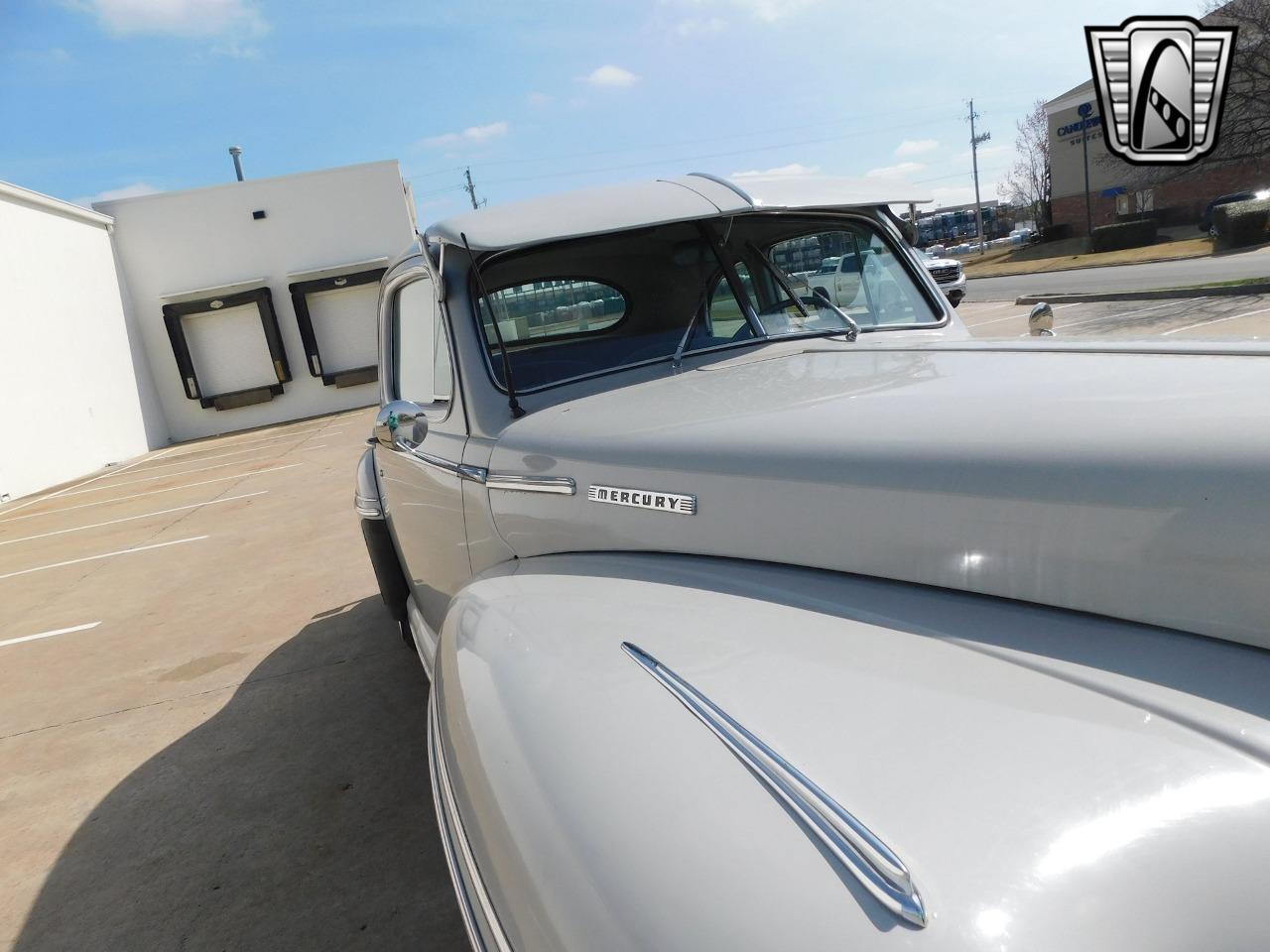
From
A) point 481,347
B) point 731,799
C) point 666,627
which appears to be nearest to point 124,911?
point 481,347

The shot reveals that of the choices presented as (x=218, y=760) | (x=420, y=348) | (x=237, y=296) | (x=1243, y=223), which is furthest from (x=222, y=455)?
(x=1243, y=223)

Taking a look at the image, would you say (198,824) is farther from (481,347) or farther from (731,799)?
(731,799)

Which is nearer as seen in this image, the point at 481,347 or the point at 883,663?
the point at 883,663

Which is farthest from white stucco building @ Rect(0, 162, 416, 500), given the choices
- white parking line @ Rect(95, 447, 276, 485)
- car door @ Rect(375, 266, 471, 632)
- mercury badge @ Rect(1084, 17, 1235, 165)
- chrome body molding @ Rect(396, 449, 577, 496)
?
chrome body molding @ Rect(396, 449, 577, 496)

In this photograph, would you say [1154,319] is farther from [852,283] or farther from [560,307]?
[560,307]

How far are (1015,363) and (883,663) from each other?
32.6 inches

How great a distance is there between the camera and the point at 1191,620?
1184 mm

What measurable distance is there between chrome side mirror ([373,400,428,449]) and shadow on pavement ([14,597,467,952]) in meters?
1.25

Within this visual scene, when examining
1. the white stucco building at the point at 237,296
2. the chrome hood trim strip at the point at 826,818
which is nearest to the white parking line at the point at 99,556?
the chrome hood trim strip at the point at 826,818

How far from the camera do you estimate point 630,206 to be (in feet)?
8.18

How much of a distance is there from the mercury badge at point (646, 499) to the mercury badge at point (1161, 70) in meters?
5.04

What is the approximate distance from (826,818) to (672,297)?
1.88 metres

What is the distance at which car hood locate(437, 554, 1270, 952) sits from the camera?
911 millimetres

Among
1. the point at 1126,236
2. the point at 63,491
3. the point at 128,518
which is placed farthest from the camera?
the point at 1126,236
